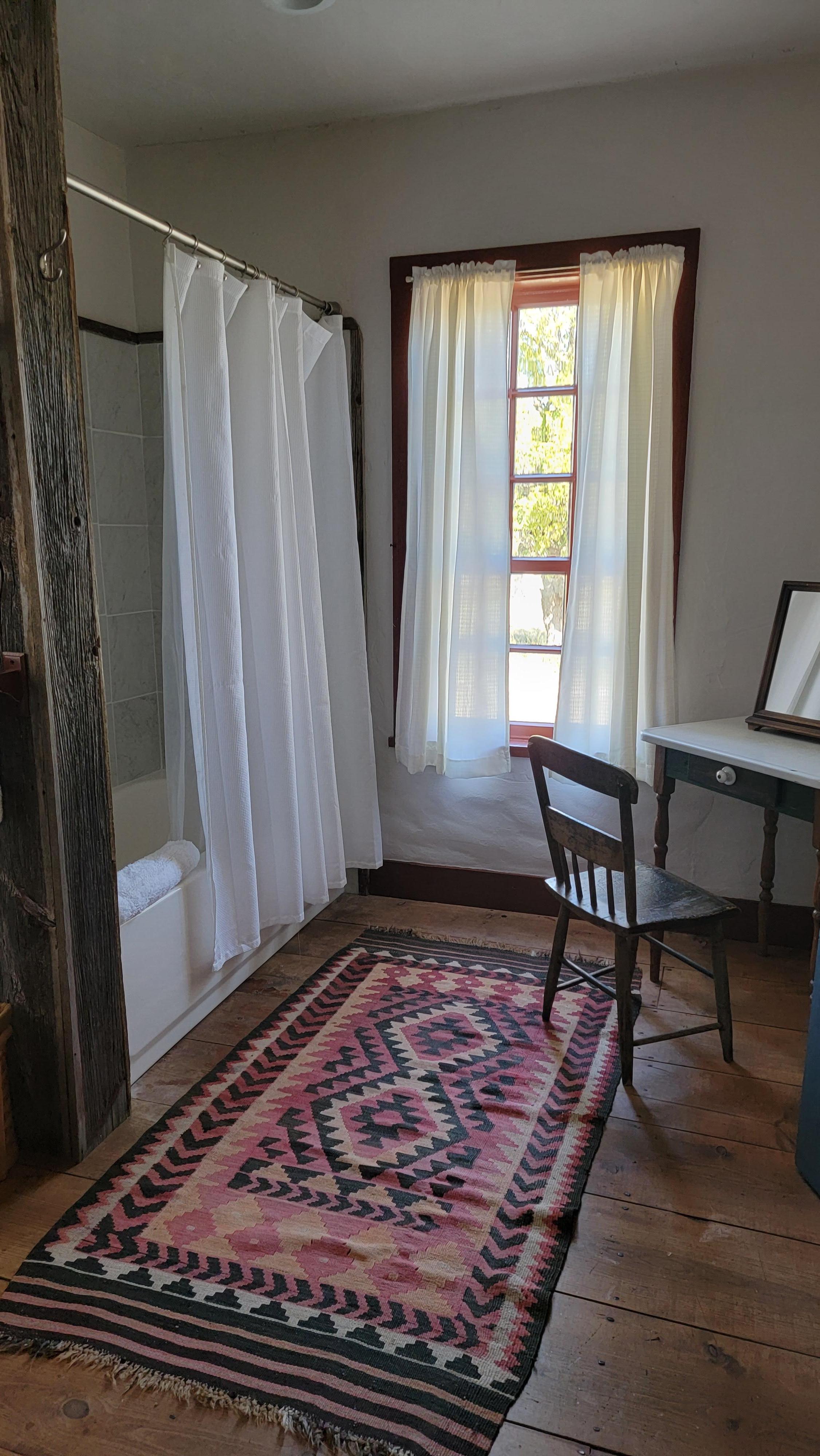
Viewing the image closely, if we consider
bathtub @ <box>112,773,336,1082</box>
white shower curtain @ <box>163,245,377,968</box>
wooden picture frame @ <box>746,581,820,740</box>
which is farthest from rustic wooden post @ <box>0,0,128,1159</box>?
wooden picture frame @ <box>746,581,820,740</box>

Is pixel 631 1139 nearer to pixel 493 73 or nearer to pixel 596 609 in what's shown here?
pixel 596 609

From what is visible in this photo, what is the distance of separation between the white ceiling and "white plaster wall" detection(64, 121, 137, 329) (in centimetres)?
11

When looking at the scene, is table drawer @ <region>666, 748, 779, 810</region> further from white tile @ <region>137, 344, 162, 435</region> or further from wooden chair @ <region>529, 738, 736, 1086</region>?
white tile @ <region>137, 344, 162, 435</region>

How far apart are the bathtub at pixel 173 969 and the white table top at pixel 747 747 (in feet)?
4.10

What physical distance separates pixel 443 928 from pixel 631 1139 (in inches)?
43.8

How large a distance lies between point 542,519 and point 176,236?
1.34 meters

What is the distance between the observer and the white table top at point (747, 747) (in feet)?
7.11

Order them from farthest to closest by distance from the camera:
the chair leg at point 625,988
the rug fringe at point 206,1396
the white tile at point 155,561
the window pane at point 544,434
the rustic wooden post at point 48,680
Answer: the white tile at point 155,561, the window pane at point 544,434, the chair leg at point 625,988, the rustic wooden post at point 48,680, the rug fringe at point 206,1396

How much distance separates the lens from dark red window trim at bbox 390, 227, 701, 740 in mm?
2646

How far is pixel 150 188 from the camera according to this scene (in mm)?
3080

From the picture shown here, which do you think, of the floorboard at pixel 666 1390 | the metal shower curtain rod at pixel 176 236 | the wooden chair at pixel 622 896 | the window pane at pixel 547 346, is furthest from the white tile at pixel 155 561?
the floorboard at pixel 666 1390

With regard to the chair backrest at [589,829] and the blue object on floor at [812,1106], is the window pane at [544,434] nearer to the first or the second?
the chair backrest at [589,829]

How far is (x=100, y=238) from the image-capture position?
9.86ft

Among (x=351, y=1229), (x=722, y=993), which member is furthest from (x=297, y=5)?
(x=351, y=1229)
